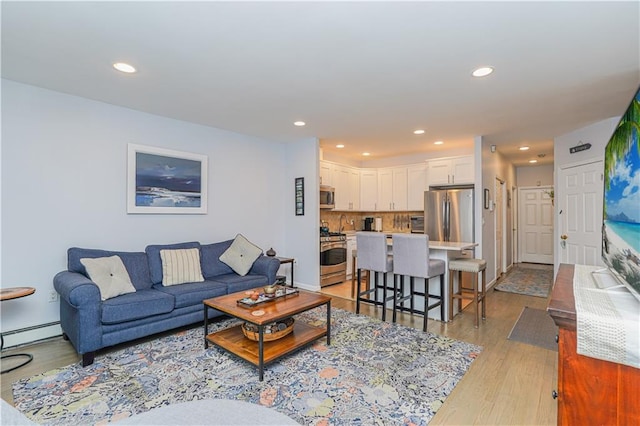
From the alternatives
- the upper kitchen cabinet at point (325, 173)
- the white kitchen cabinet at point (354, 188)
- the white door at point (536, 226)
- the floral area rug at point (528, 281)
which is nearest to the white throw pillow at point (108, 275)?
the upper kitchen cabinet at point (325, 173)

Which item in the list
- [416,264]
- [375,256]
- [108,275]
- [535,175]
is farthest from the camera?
[535,175]

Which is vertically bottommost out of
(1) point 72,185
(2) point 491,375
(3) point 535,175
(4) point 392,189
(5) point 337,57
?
(2) point 491,375

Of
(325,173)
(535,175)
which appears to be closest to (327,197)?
(325,173)

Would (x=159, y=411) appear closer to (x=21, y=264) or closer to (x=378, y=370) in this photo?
(x=378, y=370)

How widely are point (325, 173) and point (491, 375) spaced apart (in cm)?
413

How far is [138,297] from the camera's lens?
2.90 m

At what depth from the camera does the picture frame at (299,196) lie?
17.1 feet

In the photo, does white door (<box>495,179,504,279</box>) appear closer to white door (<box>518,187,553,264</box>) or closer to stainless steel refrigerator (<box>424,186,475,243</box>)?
stainless steel refrigerator (<box>424,186,475,243</box>)

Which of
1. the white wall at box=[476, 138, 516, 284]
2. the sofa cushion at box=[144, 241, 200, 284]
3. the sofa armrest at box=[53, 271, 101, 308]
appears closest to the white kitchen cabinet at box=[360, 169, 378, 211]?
the white wall at box=[476, 138, 516, 284]

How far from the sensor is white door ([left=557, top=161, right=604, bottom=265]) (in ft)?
13.9

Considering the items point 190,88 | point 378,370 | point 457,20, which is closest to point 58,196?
point 190,88

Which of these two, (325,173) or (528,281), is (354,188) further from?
(528,281)

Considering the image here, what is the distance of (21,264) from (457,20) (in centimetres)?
427

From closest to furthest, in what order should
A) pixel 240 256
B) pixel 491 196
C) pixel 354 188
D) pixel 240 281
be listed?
1. pixel 240 281
2. pixel 240 256
3. pixel 491 196
4. pixel 354 188
